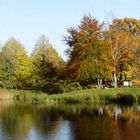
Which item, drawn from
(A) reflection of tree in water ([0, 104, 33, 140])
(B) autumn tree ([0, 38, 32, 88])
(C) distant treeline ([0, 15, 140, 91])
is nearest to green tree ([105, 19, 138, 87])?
(C) distant treeline ([0, 15, 140, 91])

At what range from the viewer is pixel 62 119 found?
36.3 m

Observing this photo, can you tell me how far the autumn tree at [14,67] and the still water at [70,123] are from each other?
24.9 m

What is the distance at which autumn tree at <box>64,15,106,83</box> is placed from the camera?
189ft

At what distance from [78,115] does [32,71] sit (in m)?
36.9

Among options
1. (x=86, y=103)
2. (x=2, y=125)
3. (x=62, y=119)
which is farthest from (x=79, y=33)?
(x=2, y=125)

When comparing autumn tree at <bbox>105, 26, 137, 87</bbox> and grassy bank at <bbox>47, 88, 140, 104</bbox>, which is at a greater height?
autumn tree at <bbox>105, 26, 137, 87</bbox>

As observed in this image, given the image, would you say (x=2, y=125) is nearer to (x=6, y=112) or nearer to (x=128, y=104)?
(x=6, y=112)

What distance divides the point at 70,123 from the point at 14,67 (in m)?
42.4

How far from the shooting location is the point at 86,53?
57812 mm

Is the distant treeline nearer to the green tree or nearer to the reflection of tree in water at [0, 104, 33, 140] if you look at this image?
the green tree

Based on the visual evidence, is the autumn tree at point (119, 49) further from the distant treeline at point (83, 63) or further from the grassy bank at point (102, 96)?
the grassy bank at point (102, 96)

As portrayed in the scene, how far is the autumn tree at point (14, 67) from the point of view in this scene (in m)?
72.4

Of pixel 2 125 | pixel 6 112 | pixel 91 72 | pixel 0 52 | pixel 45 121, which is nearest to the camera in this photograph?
pixel 2 125

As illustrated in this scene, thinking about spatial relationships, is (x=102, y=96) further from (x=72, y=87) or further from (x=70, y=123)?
(x=70, y=123)
